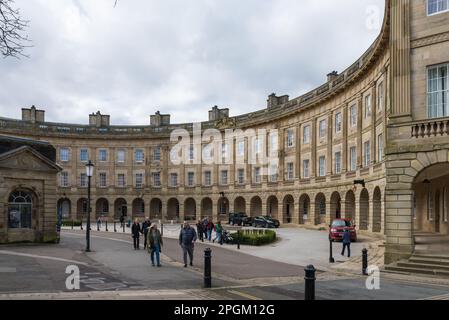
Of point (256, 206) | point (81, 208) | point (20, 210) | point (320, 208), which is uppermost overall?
point (20, 210)

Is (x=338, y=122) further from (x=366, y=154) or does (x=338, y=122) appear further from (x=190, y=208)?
(x=190, y=208)

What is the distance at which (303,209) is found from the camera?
52406 millimetres

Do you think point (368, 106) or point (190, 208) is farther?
point (190, 208)

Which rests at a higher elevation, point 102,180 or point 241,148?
point 241,148

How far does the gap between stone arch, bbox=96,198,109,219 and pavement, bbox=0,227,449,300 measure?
4882 centimetres

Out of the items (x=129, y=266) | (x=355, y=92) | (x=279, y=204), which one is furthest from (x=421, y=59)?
(x=279, y=204)

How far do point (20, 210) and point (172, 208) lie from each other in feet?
150

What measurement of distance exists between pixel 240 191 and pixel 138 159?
59.8 feet

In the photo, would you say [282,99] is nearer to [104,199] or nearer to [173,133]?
[173,133]

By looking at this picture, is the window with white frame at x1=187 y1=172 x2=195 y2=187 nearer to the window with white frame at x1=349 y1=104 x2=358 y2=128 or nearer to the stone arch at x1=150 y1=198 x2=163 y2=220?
the stone arch at x1=150 y1=198 x2=163 y2=220

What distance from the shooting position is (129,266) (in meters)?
18.6

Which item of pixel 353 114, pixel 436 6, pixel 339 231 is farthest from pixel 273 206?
pixel 436 6

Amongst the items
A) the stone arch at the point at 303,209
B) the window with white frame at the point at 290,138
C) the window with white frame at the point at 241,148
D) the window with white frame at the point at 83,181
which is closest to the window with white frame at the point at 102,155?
the window with white frame at the point at 83,181

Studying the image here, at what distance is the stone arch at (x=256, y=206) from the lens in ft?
197
